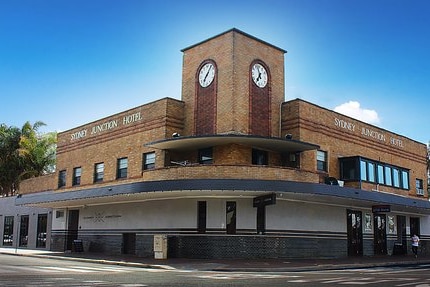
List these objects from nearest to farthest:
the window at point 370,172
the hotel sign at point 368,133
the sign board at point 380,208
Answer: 1. the sign board at point 380,208
2. the window at point 370,172
3. the hotel sign at point 368,133

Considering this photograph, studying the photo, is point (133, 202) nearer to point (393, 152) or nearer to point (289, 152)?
point (289, 152)

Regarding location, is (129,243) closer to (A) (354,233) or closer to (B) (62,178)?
(B) (62,178)

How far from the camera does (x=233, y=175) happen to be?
24672 millimetres

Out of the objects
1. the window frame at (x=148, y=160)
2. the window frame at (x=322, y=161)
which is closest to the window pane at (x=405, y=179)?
the window frame at (x=322, y=161)

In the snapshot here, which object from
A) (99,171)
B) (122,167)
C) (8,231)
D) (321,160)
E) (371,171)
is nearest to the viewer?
(321,160)

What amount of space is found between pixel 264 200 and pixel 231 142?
12.2ft

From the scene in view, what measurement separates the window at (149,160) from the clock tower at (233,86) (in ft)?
7.83

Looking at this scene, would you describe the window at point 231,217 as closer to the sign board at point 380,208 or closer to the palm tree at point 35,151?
the sign board at point 380,208

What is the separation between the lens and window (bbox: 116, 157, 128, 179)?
3125cm

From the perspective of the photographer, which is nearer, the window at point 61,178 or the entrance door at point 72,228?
the entrance door at point 72,228

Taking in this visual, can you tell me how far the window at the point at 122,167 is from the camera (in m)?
31.2

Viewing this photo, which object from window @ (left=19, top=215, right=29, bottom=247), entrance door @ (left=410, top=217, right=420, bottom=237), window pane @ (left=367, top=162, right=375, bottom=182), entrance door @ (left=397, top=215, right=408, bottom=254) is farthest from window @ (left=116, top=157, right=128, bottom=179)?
entrance door @ (left=410, top=217, right=420, bottom=237)

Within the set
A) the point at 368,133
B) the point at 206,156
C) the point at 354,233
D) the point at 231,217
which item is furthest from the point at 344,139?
the point at 231,217

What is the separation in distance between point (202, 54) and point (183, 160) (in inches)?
246
